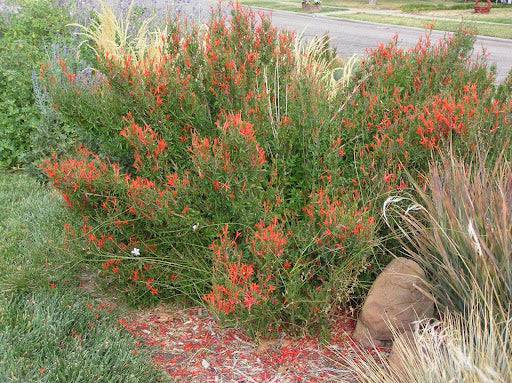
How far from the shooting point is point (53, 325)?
12.2ft

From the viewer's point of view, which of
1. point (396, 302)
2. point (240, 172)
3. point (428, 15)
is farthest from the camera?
point (428, 15)

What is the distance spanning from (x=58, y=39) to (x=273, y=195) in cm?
541

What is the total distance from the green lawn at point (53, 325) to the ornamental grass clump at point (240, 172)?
0.31m

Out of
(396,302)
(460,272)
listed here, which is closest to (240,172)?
(396,302)

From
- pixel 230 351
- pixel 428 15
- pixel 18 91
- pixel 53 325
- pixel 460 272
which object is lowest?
pixel 428 15

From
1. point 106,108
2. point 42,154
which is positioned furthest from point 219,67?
point 42,154

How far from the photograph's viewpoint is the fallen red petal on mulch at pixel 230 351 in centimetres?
367

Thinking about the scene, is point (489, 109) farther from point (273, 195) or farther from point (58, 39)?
point (58, 39)

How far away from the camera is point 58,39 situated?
830 cm

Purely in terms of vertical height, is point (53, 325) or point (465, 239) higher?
point (465, 239)

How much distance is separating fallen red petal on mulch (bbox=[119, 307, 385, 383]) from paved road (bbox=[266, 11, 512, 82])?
34.3 feet

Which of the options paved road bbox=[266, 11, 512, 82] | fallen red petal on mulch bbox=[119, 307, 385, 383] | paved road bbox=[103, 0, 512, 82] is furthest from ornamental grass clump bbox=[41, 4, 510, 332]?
paved road bbox=[266, 11, 512, 82]

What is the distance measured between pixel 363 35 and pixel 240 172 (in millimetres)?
17784

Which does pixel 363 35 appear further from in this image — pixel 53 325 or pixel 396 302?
pixel 53 325
